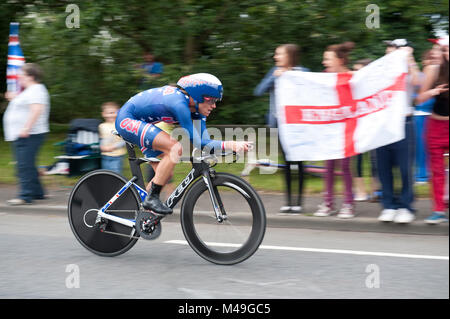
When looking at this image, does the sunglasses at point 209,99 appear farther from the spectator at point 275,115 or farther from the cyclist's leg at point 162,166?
the spectator at point 275,115

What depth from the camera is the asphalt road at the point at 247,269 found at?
5.00m

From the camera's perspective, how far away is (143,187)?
6055mm

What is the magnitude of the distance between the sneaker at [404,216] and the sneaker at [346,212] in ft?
1.85

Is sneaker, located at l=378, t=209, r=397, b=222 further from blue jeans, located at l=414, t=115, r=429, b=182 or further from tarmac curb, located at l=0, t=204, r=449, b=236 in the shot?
blue jeans, located at l=414, t=115, r=429, b=182

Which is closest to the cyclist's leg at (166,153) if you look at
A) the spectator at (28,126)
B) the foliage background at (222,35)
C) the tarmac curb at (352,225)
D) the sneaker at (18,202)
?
the tarmac curb at (352,225)

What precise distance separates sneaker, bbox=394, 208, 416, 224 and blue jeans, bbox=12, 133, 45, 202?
15.9 feet

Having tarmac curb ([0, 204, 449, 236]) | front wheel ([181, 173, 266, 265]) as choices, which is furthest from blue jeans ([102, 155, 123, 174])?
front wheel ([181, 173, 266, 265])

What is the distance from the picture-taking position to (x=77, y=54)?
12.9m

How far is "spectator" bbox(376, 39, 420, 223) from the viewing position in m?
7.19

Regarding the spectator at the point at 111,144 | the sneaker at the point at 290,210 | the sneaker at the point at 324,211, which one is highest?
the spectator at the point at 111,144
